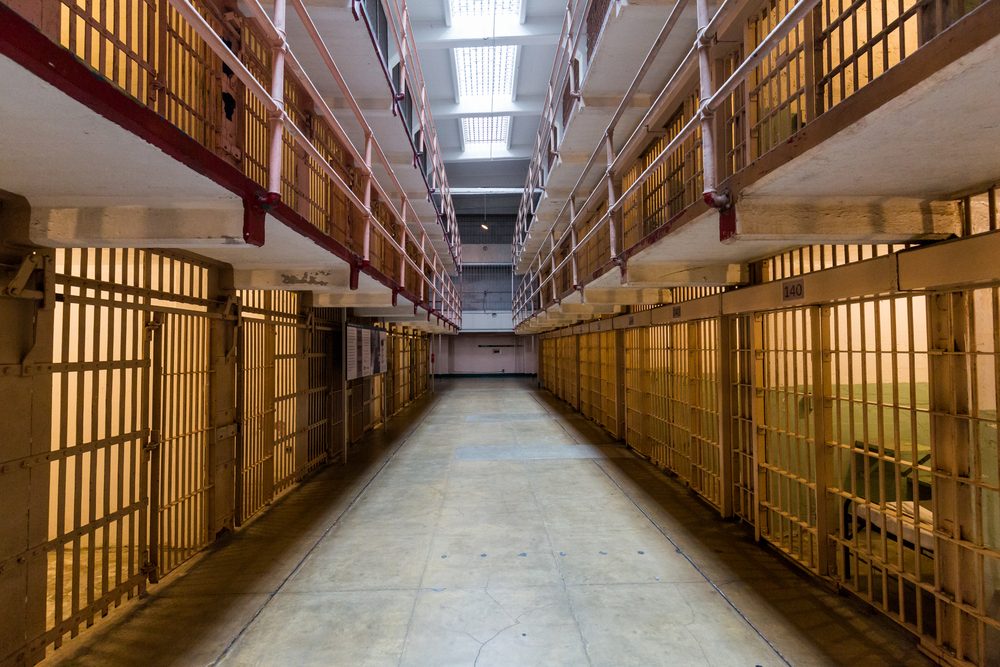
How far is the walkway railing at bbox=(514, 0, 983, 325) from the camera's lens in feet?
9.13

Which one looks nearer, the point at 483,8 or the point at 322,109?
the point at 322,109

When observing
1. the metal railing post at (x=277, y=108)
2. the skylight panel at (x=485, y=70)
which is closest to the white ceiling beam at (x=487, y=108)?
the skylight panel at (x=485, y=70)

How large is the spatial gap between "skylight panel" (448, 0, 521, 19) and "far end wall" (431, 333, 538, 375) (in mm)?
19838

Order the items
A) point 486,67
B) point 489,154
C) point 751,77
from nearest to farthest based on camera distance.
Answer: point 751,77, point 486,67, point 489,154

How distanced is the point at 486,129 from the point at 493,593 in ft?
53.6

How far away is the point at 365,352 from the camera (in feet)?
34.6

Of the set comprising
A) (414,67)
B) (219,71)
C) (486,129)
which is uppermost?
(486,129)

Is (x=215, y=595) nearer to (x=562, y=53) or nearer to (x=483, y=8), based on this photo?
(x=562, y=53)

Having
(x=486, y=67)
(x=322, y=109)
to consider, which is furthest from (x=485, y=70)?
(x=322, y=109)

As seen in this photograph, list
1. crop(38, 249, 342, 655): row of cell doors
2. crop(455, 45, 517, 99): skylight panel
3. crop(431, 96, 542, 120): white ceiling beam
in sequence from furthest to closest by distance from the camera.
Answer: crop(431, 96, 542, 120): white ceiling beam
crop(455, 45, 517, 99): skylight panel
crop(38, 249, 342, 655): row of cell doors

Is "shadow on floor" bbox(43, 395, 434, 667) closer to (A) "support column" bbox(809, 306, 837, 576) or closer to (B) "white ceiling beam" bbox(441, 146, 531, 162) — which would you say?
(A) "support column" bbox(809, 306, 837, 576)

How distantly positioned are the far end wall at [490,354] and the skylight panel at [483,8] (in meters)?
19.8

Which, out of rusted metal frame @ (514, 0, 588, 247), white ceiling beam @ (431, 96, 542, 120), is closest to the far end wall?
white ceiling beam @ (431, 96, 542, 120)

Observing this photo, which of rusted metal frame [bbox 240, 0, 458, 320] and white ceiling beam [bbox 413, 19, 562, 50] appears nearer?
rusted metal frame [bbox 240, 0, 458, 320]
